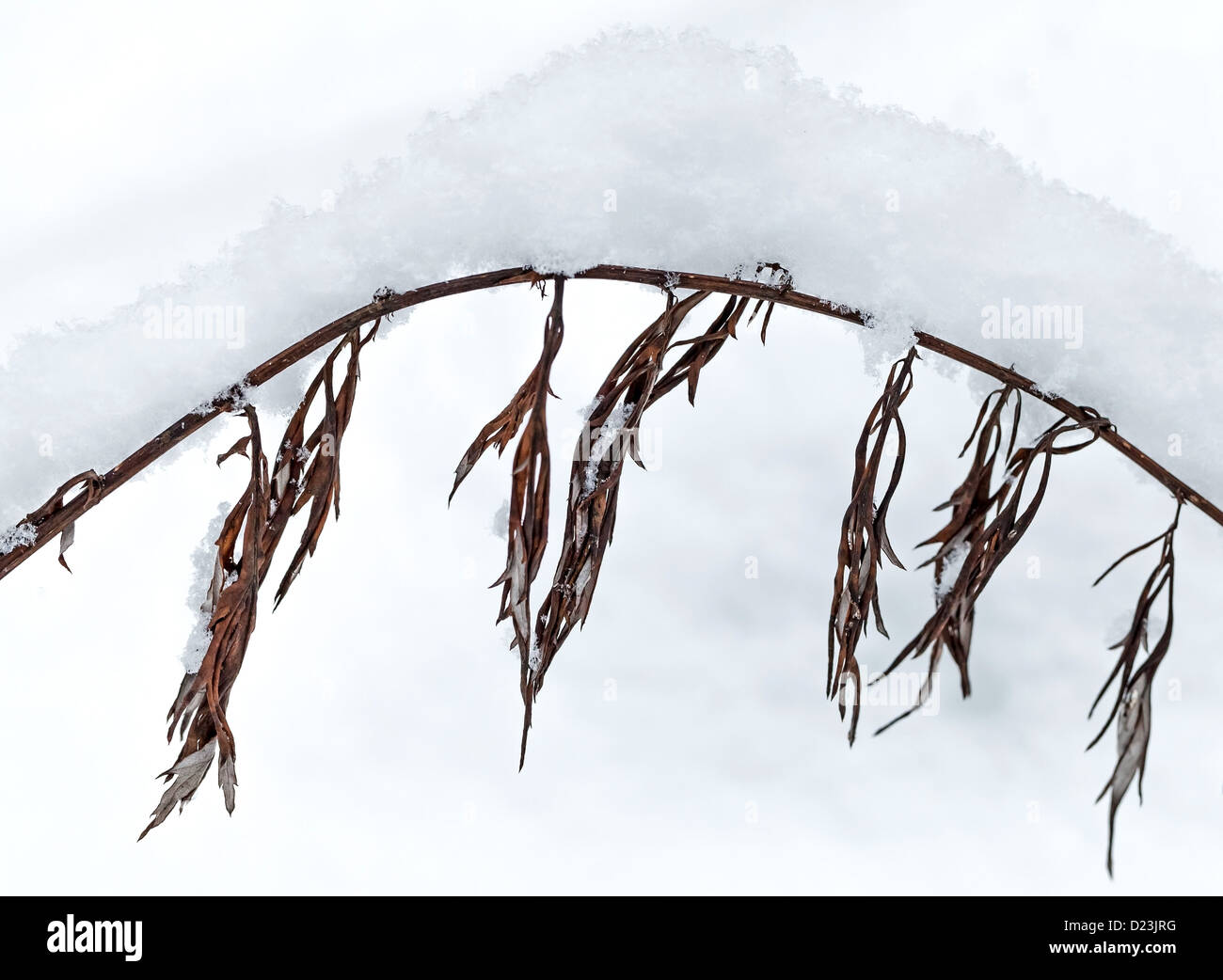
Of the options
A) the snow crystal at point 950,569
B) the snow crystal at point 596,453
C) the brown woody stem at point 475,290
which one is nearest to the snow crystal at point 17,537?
the brown woody stem at point 475,290

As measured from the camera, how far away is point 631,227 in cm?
43

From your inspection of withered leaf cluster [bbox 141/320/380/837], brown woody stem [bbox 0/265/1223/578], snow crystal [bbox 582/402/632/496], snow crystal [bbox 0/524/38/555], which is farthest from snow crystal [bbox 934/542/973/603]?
snow crystal [bbox 0/524/38/555]

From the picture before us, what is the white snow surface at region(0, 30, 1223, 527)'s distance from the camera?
1.39 ft

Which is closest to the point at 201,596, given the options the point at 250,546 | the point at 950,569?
the point at 250,546

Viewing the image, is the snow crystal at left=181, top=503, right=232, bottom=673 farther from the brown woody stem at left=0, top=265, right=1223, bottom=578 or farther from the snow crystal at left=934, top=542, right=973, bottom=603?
the snow crystal at left=934, top=542, right=973, bottom=603

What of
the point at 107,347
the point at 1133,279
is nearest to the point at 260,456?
the point at 107,347

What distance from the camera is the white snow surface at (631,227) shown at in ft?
1.39

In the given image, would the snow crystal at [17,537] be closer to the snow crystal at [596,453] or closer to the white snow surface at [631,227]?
the white snow surface at [631,227]

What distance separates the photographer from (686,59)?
43cm

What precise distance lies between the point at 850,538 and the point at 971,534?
100mm

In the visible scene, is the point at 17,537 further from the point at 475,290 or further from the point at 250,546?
the point at 475,290

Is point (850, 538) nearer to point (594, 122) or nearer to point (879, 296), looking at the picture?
point (879, 296)

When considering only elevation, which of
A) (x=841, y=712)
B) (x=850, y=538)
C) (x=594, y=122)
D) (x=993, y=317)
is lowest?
(x=841, y=712)

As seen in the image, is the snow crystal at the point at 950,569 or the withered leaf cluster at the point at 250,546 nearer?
the withered leaf cluster at the point at 250,546
